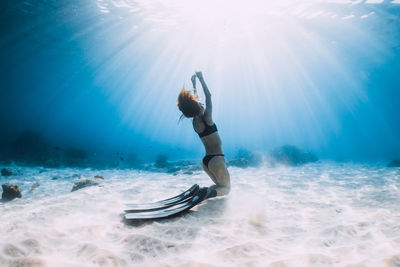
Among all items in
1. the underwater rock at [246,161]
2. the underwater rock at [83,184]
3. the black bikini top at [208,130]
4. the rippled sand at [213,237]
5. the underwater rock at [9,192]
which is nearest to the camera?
the rippled sand at [213,237]

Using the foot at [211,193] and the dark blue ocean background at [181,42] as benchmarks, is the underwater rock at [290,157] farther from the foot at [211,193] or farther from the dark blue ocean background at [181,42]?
the foot at [211,193]

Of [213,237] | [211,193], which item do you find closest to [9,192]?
[211,193]

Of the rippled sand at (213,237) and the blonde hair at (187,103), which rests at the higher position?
the blonde hair at (187,103)

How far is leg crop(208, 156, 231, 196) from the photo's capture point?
4.41m

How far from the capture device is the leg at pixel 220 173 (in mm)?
4410

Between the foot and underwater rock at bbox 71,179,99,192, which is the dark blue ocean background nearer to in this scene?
underwater rock at bbox 71,179,99,192

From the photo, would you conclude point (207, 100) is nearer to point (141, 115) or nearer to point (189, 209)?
point (189, 209)

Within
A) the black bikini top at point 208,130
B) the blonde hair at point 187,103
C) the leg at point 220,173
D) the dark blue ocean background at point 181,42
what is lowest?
the leg at point 220,173

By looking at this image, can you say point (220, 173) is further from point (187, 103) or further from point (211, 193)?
point (187, 103)

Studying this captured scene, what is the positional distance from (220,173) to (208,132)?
3.22ft

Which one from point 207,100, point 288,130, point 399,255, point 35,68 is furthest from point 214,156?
point 288,130

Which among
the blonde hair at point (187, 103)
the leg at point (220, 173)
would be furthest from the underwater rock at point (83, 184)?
the blonde hair at point (187, 103)

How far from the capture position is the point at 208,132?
4398 mm

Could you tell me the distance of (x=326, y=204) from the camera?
4.92m
